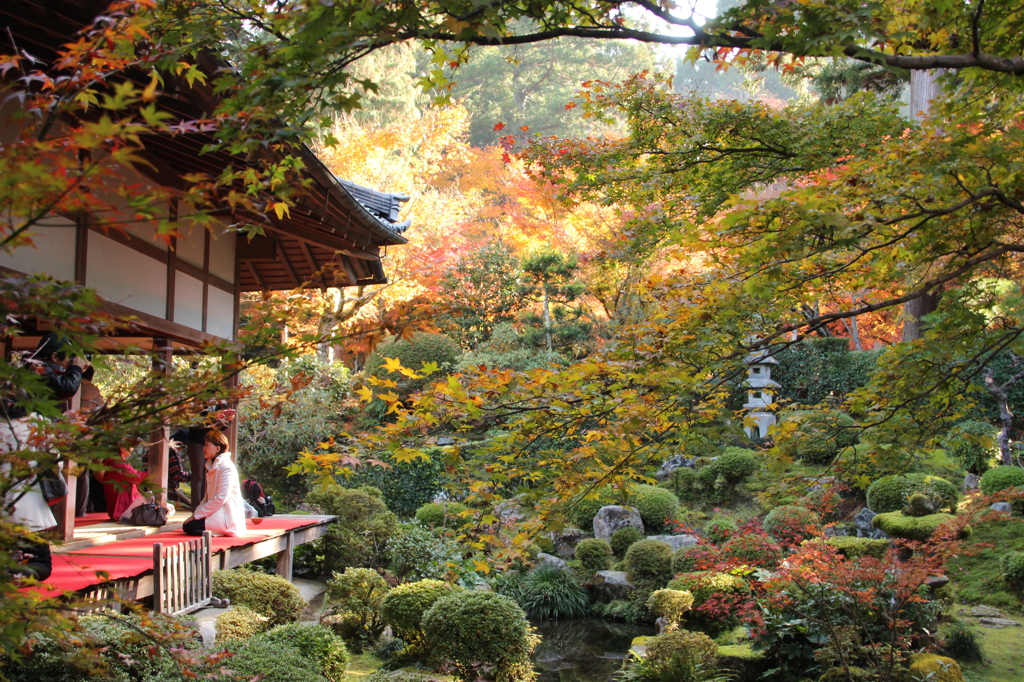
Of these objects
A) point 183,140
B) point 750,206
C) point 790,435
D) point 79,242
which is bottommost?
point 790,435

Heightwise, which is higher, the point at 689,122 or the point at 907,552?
the point at 689,122

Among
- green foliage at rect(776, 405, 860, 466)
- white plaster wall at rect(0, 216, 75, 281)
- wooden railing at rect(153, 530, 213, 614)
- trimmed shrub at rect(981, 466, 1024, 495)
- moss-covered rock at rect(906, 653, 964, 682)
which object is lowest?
moss-covered rock at rect(906, 653, 964, 682)

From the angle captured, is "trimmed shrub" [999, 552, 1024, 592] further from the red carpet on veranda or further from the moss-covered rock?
the red carpet on veranda

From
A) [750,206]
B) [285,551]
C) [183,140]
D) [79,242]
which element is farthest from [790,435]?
[285,551]

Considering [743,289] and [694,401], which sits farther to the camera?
[694,401]

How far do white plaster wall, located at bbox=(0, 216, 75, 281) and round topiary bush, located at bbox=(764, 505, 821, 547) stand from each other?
6807mm

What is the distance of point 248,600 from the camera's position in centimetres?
691

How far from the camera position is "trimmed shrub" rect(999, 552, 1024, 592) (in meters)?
8.88

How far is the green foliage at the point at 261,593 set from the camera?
271 inches

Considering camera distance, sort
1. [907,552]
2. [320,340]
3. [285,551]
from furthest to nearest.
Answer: [907,552] < [285,551] < [320,340]

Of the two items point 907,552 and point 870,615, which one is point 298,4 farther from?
point 907,552

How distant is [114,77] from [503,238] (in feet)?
52.0

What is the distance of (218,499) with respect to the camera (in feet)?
23.3

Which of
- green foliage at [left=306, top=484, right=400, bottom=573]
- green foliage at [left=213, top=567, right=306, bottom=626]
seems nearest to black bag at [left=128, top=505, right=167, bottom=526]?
green foliage at [left=213, top=567, right=306, bottom=626]
